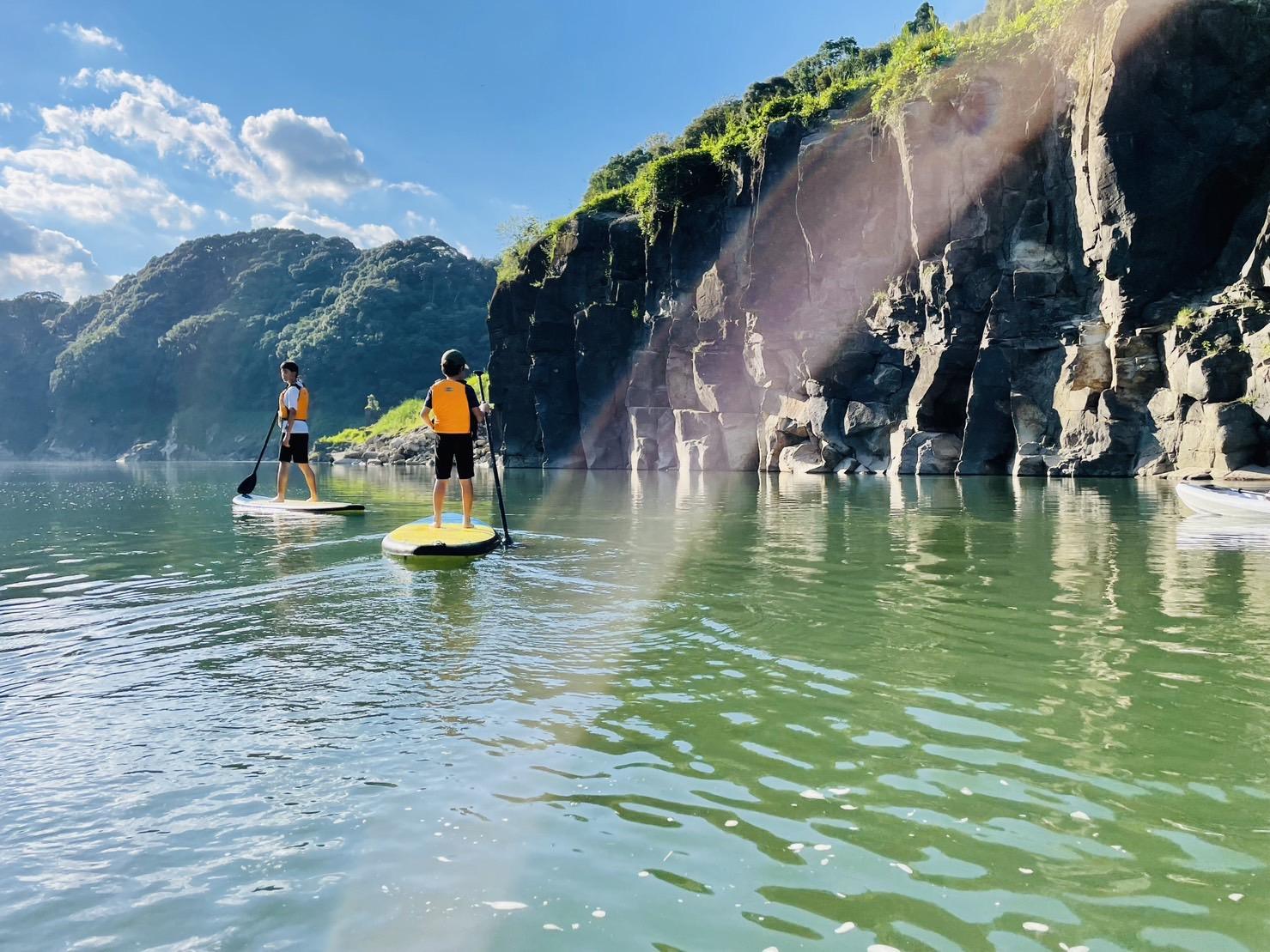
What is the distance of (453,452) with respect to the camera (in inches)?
483

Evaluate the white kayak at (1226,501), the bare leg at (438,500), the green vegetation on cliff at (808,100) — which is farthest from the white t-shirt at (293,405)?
the green vegetation on cliff at (808,100)

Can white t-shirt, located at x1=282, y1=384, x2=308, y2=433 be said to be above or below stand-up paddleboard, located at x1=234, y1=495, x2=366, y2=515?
above

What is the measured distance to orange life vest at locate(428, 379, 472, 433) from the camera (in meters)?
12.0

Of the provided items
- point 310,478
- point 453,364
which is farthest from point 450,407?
point 310,478

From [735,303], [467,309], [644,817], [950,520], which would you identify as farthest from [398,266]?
[644,817]

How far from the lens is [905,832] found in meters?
3.51

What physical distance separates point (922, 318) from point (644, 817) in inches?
1727

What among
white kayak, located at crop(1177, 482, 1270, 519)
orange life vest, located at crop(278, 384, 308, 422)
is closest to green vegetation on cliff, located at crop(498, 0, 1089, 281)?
white kayak, located at crop(1177, 482, 1270, 519)

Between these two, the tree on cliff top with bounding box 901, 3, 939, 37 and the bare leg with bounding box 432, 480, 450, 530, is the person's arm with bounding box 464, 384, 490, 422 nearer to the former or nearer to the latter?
the bare leg with bounding box 432, 480, 450, 530

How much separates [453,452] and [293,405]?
7.59m

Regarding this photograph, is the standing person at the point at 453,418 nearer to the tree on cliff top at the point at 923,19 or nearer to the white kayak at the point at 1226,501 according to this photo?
the white kayak at the point at 1226,501

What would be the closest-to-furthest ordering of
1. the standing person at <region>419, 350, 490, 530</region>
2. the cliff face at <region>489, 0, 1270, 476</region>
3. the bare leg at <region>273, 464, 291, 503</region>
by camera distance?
1. the standing person at <region>419, 350, 490, 530</region>
2. the bare leg at <region>273, 464, 291, 503</region>
3. the cliff face at <region>489, 0, 1270, 476</region>

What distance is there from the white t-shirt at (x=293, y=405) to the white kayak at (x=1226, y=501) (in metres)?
17.8

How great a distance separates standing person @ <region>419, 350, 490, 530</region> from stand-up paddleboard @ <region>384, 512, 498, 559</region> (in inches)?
14.6
